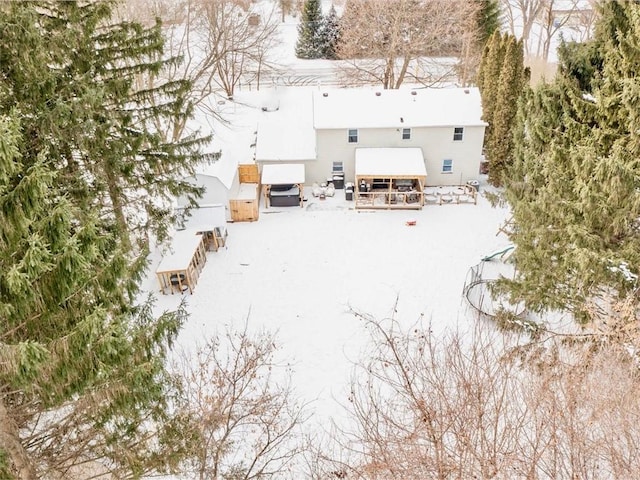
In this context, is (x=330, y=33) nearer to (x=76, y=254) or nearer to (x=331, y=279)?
(x=331, y=279)

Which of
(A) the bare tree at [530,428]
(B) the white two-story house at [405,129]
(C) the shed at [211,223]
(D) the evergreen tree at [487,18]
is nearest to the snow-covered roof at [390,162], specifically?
Answer: (B) the white two-story house at [405,129]

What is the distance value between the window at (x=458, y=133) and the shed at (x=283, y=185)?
7196 mm

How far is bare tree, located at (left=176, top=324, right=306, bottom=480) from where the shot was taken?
9867 millimetres

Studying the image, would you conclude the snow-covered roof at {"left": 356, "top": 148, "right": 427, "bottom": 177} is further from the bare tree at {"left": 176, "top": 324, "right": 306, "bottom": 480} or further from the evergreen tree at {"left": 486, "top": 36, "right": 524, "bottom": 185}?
the bare tree at {"left": 176, "top": 324, "right": 306, "bottom": 480}

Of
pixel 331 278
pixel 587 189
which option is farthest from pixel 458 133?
pixel 587 189

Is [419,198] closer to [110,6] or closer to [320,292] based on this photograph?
[320,292]

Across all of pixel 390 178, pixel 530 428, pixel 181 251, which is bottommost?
pixel 530 428

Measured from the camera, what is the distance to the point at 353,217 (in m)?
22.1

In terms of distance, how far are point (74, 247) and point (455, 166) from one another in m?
20.9

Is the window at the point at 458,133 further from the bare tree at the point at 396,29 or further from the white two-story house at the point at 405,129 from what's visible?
the bare tree at the point at 396,29

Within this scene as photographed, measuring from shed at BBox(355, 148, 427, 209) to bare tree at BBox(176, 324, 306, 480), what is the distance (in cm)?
962

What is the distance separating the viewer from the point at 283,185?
75.9 ft

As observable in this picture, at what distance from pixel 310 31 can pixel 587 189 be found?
105ft

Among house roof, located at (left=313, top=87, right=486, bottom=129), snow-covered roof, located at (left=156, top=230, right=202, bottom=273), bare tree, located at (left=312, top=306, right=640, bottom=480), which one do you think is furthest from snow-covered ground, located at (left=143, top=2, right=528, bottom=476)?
bare tree, located at (left=312, top=306, right=640, bottom=480)
